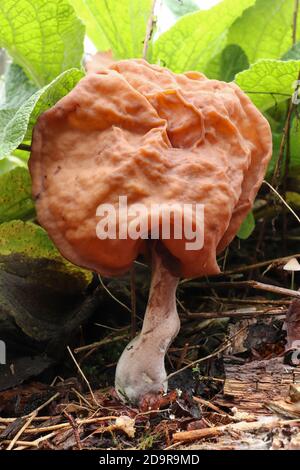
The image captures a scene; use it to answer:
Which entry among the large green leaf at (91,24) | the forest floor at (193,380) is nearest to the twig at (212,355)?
the forest floor at (193,380)

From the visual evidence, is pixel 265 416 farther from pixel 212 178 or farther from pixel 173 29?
pixel 173 29

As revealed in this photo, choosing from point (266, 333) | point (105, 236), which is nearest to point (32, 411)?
point (105, 236)

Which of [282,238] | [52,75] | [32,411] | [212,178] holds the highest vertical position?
[52,75]

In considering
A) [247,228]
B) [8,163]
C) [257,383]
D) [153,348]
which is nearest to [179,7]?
[8,163]

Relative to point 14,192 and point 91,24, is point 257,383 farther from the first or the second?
point 91,24

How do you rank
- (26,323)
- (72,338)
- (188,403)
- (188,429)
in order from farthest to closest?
(72,338)
(26,323)
(188,403)
(188,429)

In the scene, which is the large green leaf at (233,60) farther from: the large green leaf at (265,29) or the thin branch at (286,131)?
the thin branch at (286,131)
